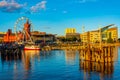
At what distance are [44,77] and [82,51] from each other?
107ft

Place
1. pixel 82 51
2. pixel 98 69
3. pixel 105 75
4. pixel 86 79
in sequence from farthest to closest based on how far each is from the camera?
pixel 82 51 < pixel 98 69 < pixel 105 75 < pixel 86 79

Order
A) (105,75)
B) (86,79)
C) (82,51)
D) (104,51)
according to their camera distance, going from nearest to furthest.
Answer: (86,79) → (105,75) → (104,51) → (82,51)

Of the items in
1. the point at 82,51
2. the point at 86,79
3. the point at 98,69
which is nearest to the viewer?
the point at 86,79

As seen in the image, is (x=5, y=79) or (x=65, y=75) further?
(x=65, y=75)

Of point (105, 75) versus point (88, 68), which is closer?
point (105, 75)

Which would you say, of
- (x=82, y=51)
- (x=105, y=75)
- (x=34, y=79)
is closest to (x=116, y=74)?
(x=105, y=75)

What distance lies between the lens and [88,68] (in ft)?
253

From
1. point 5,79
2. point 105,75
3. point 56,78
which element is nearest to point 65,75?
point 56,78

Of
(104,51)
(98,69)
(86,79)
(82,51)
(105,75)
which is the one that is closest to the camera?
(86,79)

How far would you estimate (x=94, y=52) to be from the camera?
87562 millimetres

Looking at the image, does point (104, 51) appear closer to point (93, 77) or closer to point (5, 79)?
point (93, 77)

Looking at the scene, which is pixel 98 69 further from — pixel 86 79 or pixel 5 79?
pixel 5 79

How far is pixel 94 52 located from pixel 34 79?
30914 millimetres

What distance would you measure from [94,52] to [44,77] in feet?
90.1
